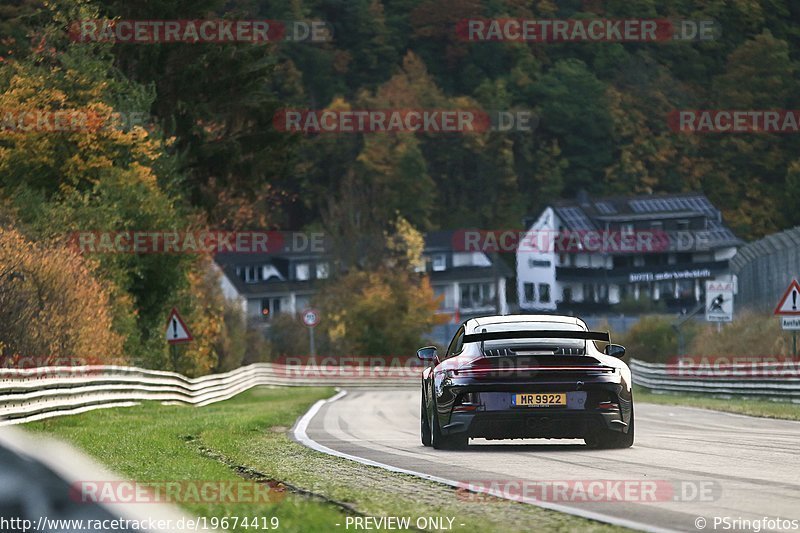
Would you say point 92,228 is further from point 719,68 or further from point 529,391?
point 719,68

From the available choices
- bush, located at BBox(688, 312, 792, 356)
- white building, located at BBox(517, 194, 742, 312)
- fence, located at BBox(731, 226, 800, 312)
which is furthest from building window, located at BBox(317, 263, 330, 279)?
bush, located at BBox(688, 312, 792, 356)

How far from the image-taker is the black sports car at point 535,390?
46.4ft

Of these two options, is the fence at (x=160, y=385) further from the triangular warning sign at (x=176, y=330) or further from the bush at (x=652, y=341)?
the bush at (x=652, y=341)

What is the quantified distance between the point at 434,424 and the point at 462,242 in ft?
358

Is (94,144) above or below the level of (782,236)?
above

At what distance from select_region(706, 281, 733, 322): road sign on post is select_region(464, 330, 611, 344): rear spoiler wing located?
1082 inches

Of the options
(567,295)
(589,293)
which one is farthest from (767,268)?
(589,293)

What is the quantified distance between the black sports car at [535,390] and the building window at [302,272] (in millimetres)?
106886

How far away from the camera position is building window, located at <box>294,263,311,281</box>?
122 meters

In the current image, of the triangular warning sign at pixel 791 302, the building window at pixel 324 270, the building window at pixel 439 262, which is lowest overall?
the triangular warning sign at pixel 791 302

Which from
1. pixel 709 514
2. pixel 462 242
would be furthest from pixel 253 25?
pixel 462 242

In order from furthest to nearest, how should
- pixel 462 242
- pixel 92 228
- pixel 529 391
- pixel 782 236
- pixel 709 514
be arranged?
pixel 462 242 < pixel 782 236 < pixel 92 228 < pixel 529 391 < pixel 709 514

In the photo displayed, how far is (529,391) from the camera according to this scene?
14148 millimetres

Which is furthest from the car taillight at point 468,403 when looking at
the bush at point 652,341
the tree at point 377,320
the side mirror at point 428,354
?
the tree at point 377,320
